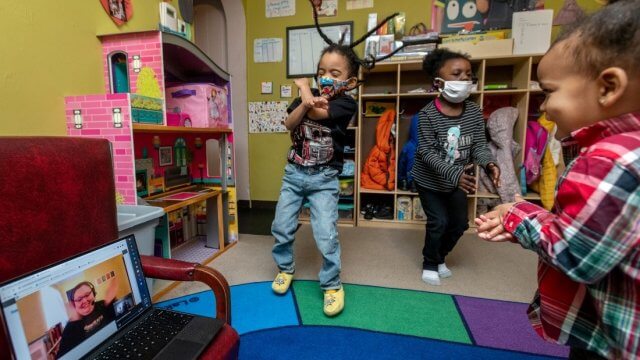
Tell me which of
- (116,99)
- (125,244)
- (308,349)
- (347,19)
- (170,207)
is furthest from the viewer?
(347,19)

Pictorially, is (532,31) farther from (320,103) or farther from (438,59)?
(320,103)

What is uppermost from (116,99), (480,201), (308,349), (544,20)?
(544,20)

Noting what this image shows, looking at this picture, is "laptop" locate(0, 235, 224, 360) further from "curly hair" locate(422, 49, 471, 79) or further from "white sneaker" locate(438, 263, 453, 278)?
"curly hair" locate(422, 49, 471, 79)

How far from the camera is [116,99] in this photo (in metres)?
1.30

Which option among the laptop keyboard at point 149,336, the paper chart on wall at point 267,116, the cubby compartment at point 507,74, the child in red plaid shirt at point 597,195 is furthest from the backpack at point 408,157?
the laptop keyboard at point 149,336

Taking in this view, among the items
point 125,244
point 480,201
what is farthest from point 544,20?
point 125,244

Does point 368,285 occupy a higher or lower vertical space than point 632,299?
lower

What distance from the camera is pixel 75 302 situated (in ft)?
2.08

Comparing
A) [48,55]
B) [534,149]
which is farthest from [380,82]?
[48,55]

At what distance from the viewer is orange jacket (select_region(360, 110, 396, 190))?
2562 millimetres

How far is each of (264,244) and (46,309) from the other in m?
1.56

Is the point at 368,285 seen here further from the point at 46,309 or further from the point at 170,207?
the point at 46,309

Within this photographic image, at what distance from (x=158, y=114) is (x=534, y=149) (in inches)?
94.7

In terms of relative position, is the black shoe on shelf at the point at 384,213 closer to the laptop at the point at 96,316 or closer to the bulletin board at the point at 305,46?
the bulletin board at the point at 305,46
